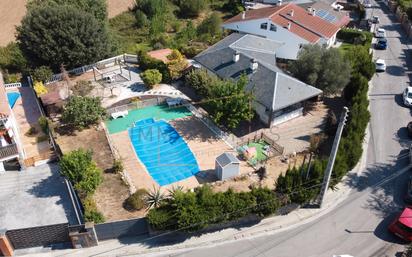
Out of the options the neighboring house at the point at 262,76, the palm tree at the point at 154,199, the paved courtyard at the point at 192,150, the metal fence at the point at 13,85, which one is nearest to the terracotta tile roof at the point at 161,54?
the neighboring house at the point at 262,76

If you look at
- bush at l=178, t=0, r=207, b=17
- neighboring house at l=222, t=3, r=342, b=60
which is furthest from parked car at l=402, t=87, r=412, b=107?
bush at l=178, t=0, r=207, b=17

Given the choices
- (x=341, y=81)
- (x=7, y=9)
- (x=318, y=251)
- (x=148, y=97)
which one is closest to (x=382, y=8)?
(x=341, y=81)

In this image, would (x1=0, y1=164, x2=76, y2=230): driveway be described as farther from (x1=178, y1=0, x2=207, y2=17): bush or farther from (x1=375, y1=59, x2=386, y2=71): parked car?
(x1=178, y1=0, x2=207, y2=17): bush

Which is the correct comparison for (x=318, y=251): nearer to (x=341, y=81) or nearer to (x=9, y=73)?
(x=341, y=81)

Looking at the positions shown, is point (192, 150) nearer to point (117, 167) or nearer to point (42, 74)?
point (117, 167)

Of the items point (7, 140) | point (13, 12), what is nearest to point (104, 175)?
point (7, 140)

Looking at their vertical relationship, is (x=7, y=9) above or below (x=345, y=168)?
above

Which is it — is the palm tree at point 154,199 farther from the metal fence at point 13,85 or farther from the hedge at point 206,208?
the metal fence at point 13,85
